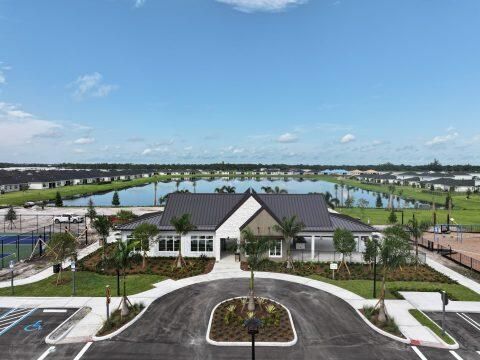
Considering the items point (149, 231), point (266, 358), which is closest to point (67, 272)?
point (149, 231)

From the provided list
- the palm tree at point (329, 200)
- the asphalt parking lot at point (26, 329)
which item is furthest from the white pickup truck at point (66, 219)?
the palm tree at point (329, 200)

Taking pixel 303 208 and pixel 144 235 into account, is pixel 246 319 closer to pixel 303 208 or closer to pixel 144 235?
pixel 144 235

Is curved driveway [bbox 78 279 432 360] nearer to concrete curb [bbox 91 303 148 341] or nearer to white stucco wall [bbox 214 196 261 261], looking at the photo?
concrete curb [bbox 91 303 148 341]

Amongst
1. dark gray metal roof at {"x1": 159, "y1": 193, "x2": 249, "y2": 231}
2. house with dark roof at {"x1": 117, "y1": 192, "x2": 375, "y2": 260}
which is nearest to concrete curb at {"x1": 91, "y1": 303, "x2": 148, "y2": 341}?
house with dark roof at {"x1": 117, "y1": 192, "x2": 375, "y2": 260}

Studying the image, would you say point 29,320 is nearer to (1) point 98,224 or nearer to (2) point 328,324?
(1) point 98,224

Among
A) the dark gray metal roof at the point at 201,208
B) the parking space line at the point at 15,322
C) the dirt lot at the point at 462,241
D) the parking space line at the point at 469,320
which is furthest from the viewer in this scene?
the dirt lot at the point at 462,241

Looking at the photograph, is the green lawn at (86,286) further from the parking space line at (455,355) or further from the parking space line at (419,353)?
the parking space line at (455,355)

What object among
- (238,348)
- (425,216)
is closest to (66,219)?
(238,348)
